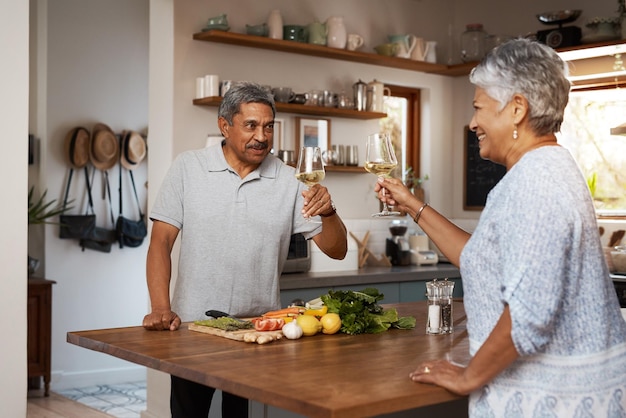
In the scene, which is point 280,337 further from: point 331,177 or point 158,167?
point 331,177

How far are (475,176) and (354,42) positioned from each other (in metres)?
1.47

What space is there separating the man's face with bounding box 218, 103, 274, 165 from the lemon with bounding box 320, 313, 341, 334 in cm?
66

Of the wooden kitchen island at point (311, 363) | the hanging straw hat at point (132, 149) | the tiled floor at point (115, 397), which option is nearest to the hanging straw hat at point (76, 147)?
the hanging straw hat at point (132, 149)

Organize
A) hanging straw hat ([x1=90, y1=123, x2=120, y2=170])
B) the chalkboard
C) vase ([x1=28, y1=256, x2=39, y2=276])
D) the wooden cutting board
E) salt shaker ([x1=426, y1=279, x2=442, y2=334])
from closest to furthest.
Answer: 1. the wooden cutting board
2. salt shaker ([x1=426, y1=279, x2=442, y2=334])
3. vase ([x1=28, y1=256, x2=39, y2=276])
4. the chalkboard
5. hanging straw hat ([x1=90, y1=123, x2=120, y2=170])

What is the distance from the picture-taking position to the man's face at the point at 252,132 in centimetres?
294

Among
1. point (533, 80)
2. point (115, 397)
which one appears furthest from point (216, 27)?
point (533, 80)

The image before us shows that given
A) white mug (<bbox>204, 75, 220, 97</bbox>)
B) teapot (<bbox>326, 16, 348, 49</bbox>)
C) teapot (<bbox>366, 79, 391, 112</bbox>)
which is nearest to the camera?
white mug (<bbox>204, 75, 220, 97</bbox>)

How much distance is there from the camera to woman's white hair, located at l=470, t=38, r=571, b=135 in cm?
188

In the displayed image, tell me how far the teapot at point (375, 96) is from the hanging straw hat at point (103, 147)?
2108 mm

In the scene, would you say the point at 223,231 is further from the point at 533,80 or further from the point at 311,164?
the point at 533,80

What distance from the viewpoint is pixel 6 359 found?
13.2 ft

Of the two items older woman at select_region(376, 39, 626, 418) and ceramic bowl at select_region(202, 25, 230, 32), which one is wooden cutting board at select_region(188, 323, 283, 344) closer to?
older woman at select_region(376, 39, 626, 418)

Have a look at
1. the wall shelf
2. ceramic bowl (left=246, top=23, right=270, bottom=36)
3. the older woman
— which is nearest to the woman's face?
the older woman

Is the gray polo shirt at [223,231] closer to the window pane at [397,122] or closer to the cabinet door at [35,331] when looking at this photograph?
the cabinet door at [35,331]
